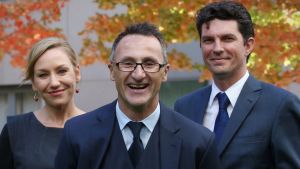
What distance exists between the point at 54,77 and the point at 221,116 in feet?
3.54

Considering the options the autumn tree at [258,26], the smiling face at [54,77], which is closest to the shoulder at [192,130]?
the smiling face at [54,77]

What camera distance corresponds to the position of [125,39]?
319 centimetres

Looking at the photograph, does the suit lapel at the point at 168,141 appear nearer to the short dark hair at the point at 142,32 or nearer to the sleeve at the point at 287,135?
the short dark hair at the point at 142,32

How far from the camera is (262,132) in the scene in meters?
3.62

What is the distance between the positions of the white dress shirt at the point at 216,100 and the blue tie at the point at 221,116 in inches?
0.9

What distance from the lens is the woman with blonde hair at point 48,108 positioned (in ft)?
13.4

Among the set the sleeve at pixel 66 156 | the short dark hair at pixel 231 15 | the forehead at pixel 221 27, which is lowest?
the sleeve at pixel 66 156

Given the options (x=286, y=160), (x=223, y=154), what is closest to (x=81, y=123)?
(x=223, y=154)

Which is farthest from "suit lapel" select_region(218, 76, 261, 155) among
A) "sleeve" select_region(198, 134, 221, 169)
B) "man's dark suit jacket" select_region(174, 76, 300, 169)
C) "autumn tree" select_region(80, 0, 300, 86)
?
"autumn tree" select_region(80, 0, 300, 86)

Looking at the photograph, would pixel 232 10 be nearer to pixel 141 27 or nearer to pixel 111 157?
pixel 141 27

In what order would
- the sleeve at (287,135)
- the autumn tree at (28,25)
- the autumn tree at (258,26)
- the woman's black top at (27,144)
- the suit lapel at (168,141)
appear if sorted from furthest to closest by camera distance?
1. the autumn tree at (28,25)
2. the autumn tree at (258,26)
3. the woman's black top at (27,144)
4. the sleeve at (287,135)
5. the suit lapel at (168,141)

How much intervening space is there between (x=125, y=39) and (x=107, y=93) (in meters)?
10.8

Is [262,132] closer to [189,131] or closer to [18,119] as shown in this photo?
[189,131]

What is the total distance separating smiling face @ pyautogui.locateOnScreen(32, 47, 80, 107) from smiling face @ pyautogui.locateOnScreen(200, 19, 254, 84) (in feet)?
3.00
